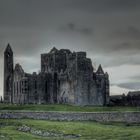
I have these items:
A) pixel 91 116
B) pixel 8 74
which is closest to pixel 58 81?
pixel 8 74

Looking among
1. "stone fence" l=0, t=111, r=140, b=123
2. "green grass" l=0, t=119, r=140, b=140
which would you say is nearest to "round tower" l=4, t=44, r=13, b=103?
"stone fence" l=0, t=111, r=140, b=123

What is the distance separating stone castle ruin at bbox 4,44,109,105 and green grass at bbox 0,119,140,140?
99.4 feet

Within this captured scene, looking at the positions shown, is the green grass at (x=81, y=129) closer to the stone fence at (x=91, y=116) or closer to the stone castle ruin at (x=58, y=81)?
the stone fence at (x=91, y=116)

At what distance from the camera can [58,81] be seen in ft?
456

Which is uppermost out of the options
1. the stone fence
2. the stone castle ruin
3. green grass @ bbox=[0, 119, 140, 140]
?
the stone castle ruin

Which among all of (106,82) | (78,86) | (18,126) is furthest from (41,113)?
(106,82)

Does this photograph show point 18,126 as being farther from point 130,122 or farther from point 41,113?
point 130,122

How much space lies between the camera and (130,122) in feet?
344

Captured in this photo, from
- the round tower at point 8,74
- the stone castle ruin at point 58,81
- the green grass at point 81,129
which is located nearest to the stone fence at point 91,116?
the green grass at point 81,129

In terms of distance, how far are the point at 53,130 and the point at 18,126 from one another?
21.3ft

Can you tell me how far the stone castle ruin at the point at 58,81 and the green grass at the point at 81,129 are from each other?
30301mm

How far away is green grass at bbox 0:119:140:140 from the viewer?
3280 inches

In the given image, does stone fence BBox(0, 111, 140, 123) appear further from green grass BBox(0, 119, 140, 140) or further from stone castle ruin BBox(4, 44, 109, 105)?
stone castle ruin BBox(4, 44, 109, 105)

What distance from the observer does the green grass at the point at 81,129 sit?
8331 centimetres
